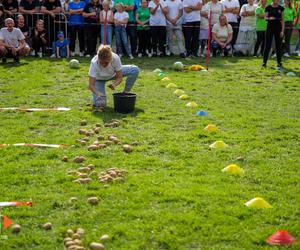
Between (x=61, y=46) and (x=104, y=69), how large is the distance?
7.60 meters

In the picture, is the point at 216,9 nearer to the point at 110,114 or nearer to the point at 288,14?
the point at 288,14

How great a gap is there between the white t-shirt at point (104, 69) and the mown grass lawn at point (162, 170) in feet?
2.08

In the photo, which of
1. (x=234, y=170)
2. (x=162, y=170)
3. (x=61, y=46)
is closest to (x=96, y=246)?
(x=162, y=170)

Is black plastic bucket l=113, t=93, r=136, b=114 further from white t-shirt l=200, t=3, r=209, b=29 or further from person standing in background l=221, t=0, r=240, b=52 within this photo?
person standing in background l=221, t=0, r=240, b=52

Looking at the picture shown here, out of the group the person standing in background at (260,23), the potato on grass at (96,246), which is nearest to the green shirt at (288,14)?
the person standing in background at (260,23)

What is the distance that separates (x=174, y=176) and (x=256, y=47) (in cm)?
1280

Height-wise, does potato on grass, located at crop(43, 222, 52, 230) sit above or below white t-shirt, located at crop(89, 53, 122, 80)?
below

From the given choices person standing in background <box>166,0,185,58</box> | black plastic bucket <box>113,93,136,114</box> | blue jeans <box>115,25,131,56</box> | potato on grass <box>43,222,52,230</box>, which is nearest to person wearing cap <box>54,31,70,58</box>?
blue jeans <box>115,25,131,56</box>

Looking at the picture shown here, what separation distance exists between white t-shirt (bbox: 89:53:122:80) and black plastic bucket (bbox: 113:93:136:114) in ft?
1.65

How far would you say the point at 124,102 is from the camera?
31.6 feet

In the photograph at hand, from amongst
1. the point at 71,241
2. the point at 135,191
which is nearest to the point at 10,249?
the point at 71,241

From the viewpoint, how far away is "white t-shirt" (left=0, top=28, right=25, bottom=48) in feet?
51.1

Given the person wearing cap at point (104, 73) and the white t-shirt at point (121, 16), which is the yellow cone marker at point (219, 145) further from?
the white t-shirt at point (121, 16)

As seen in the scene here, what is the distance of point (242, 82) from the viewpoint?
13305 millimetres
